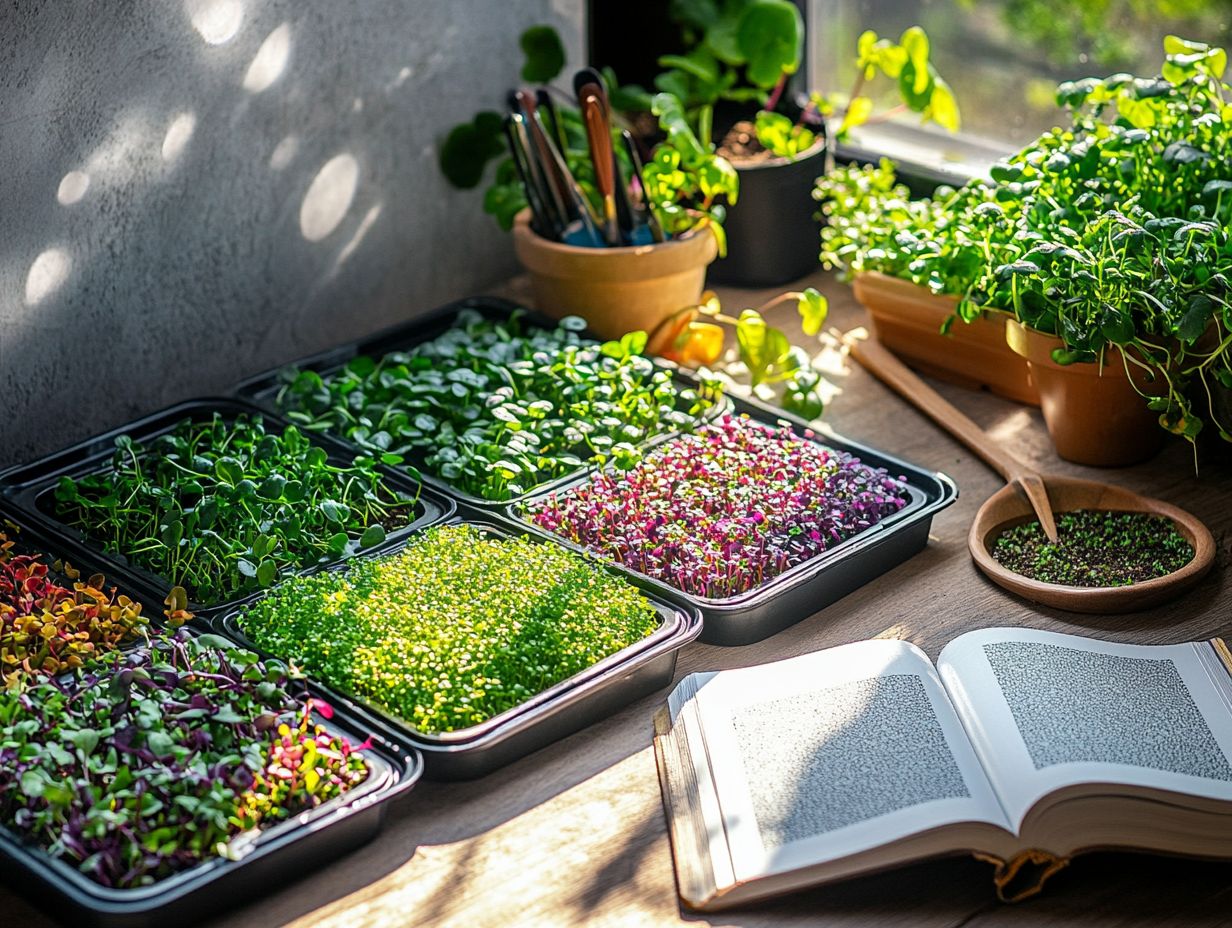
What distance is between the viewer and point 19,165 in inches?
59.1

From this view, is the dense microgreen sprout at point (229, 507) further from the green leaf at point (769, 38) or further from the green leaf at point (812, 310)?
the green leaf at point (769, 38)

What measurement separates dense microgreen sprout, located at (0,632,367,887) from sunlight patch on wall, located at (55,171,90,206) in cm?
62

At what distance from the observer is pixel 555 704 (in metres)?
1.17

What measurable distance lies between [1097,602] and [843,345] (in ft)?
2.18

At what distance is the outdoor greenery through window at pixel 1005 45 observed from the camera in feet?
6.47

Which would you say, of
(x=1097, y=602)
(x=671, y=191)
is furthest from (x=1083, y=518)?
(x=671, y=191)

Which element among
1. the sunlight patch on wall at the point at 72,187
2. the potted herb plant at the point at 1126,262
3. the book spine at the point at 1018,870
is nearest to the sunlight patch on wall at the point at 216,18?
the sunlight patch on wall at the point at 72,187

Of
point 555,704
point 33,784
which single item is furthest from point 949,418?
point 33,784

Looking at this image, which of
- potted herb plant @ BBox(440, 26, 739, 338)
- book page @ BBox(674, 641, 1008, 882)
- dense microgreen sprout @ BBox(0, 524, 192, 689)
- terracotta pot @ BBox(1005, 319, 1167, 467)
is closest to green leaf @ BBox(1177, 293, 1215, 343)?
terracotta pot @ BBox(1005, 319, 1167, 467)

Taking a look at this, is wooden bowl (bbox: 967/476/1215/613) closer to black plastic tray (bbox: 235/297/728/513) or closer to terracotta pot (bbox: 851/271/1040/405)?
terracotta pot (bbox: 851/271/1040/405)

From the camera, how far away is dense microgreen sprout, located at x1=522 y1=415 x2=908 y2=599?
135cm

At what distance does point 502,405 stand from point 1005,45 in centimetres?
112

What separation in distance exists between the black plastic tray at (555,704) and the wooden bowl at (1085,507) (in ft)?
1.13

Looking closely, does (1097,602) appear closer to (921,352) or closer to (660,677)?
(660,677)
